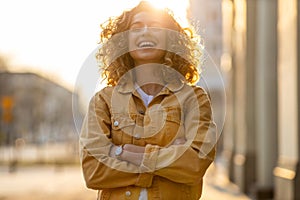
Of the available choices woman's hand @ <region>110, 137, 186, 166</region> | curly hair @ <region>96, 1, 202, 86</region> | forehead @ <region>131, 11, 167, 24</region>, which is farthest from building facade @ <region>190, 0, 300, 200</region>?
woman's hand @ <region>110, 137, 186, 166</region>

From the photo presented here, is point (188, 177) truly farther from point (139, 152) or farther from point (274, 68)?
point (274, 68)

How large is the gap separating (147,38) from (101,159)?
53cm

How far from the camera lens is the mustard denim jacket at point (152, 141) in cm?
329

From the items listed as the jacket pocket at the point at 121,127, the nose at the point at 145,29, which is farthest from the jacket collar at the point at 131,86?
the nose at the point at 145,29

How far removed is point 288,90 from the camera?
12.9m

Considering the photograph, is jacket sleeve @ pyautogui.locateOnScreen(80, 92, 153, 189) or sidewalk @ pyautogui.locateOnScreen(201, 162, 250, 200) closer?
jacket sleeve @ pyautogui.locateOnScreen(80, 92, 153, 189)

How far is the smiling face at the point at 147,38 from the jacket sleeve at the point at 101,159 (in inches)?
9.5

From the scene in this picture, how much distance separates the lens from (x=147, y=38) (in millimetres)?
3357

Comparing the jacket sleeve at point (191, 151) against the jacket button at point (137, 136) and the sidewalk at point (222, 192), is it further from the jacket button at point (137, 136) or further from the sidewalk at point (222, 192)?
the sidewalk at point (222, 192)

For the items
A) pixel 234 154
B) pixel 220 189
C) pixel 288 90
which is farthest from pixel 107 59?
pixel 234 154

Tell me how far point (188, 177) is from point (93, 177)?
0.39 meters

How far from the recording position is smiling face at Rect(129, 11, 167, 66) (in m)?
3.36

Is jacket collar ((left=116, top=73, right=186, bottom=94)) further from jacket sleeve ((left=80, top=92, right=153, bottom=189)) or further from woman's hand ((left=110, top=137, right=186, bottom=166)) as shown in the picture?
woman's hand ((left=110, top=137, right=186, bottom=166))

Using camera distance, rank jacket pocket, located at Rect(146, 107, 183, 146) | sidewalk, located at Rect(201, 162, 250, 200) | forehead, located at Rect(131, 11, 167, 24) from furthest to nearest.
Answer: sidewalk, located at Rect(201, 162, 250, 200), forehead, located at Rect(131, 11, 167, 24), jacket pocket, located at Rect(146, 107, 183, 146)
